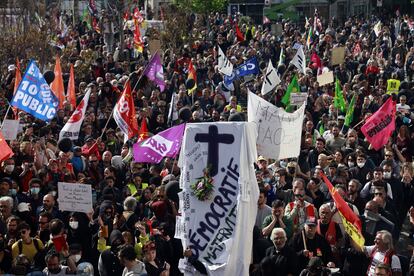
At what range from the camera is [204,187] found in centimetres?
945

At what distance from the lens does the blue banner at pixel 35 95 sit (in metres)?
15.7

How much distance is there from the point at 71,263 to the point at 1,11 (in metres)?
28.5

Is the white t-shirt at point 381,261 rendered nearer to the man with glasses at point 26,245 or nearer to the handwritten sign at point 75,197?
the handwritten sign at point 75,197

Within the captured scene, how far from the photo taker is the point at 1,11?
121ft

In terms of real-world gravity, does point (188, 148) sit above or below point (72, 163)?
above

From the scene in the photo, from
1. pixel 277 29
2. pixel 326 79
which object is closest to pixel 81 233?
pixel 326 79

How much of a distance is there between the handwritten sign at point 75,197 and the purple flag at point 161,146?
7.27 ft

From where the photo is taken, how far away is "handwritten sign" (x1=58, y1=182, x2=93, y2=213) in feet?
36.7

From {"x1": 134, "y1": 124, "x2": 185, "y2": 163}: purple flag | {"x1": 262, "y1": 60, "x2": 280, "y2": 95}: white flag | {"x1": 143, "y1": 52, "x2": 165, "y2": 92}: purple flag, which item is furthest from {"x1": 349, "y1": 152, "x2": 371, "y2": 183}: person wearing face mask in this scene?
{"x1": 143, "y1": 52, "x2": 165, "y2": 92}: purple flag

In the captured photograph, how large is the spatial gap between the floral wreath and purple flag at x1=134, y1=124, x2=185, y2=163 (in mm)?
3745

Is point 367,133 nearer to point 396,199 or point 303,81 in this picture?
point 396,199

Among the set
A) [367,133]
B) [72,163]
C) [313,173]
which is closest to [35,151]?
[72,163]

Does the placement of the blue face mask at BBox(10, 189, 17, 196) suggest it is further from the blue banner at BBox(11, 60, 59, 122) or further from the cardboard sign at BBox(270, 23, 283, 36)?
the cardboard sign at BBox(270, 23, 283, 36)

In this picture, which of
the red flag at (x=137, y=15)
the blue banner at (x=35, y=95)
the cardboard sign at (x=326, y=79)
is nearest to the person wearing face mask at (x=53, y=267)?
the blue banner at (x=35, y=95)
